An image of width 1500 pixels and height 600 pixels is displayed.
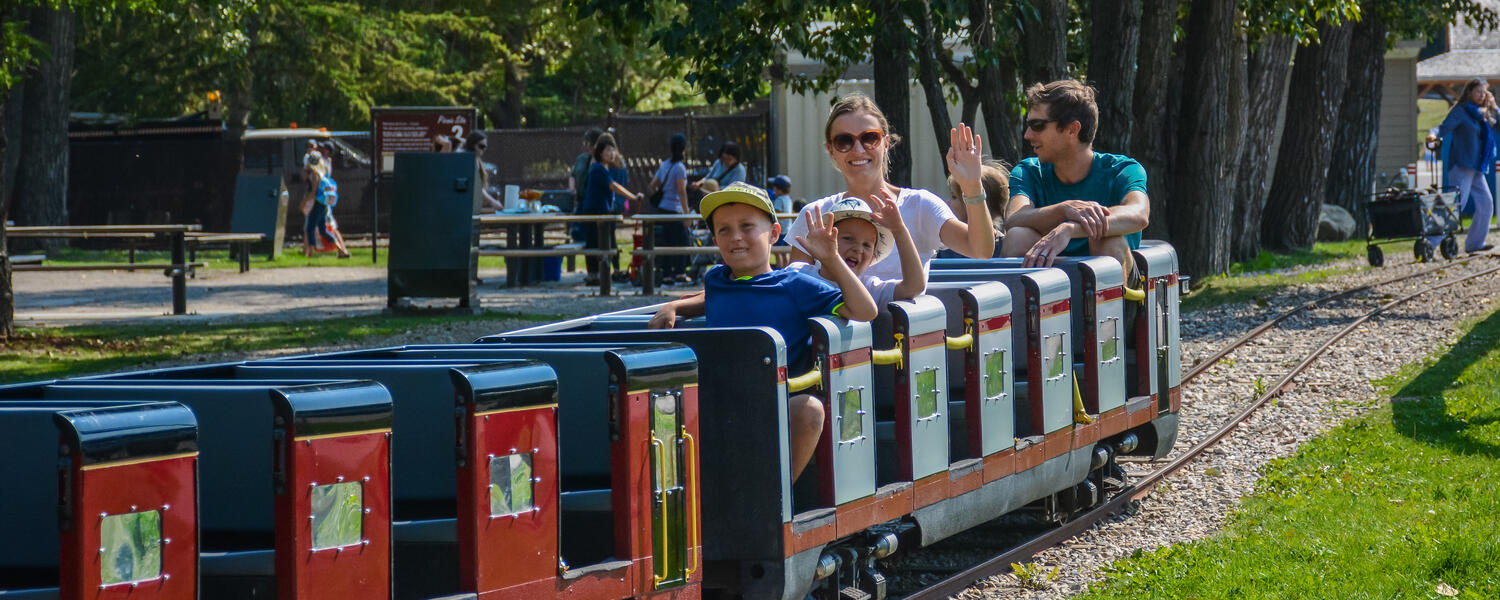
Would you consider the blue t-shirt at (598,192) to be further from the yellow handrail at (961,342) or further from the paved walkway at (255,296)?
the yellow handrail at (961,342)

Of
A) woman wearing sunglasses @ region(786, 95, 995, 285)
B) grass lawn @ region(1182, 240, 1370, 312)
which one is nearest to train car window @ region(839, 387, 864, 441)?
woman wearing sunglasses @ region(786, 95, 995, 285)

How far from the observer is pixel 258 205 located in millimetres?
23891

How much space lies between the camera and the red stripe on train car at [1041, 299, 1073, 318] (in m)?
6.30

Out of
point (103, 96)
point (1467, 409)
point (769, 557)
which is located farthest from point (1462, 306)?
point (103, 96)

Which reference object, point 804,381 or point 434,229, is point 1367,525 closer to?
point 804,381

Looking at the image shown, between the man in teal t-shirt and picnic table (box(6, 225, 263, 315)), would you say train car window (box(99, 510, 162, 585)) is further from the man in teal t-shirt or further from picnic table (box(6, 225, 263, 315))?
picnic table (box(6, 225, 263, 315))

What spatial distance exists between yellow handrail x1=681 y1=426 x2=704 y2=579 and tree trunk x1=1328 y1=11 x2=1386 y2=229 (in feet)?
72.4

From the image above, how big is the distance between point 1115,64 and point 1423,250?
6.52m

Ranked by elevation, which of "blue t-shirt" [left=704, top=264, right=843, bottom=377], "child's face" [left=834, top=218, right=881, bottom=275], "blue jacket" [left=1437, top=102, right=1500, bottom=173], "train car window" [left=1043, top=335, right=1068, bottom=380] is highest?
"blue jacket" [left=1437, top=102, right=1500, bottom=173]

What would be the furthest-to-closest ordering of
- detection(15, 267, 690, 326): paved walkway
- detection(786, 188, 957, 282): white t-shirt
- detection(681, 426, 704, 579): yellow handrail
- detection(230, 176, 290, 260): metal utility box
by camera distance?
detection(230, 176, 290, 260): metal utility box → detection(15, 267, 690, 326): paved walkway → detection(786, 188, 957, 282): white t-shirt → detection(681, 426, 704, 579): yellow handrail

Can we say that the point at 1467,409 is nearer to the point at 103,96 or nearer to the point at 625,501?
the point at 625,501

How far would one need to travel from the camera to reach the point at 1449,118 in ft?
60.2

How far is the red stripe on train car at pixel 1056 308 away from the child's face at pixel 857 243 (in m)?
0.89

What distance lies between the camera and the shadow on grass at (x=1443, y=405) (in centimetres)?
854
